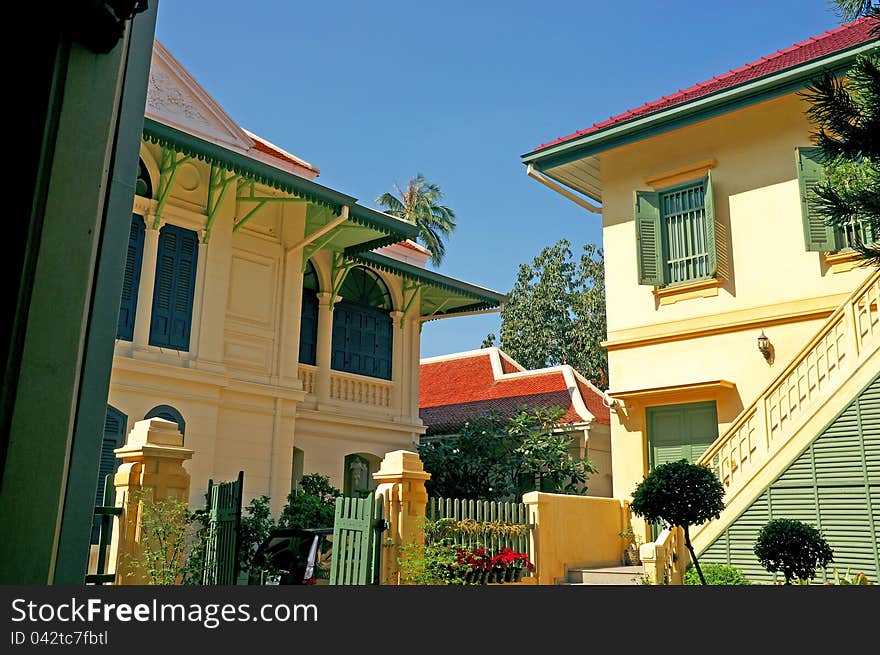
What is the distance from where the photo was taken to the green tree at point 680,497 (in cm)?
870

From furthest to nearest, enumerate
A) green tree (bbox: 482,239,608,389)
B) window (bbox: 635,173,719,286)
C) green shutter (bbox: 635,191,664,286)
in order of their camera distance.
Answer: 1. green tree (bbox: 482,239,608,389)
2. green shutter (bbox: 635,191,664,286)
3. window (bbox: 635,173,719,286)

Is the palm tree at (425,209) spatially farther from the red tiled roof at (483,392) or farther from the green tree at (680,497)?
the green tree at (680,497)

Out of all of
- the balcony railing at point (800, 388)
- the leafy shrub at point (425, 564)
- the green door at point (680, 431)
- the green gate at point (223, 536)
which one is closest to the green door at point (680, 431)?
the green door at point (680, 431)

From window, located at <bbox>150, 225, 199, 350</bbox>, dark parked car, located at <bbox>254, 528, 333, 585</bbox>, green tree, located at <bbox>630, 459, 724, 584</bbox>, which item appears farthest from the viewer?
window, located at <bbox>150, 225, 199, 350</bbox>

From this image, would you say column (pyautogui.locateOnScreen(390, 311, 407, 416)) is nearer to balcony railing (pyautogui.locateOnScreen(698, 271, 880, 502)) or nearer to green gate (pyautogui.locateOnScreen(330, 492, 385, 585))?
balcony railing (pyautogui.locateOnScreen(698, 271, 880, 502))

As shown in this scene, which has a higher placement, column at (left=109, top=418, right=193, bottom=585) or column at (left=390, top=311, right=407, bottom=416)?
column at (left=390, top=311, right=407, bottom=416)

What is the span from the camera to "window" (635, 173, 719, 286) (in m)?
13.3

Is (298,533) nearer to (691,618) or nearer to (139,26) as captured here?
(139,26)

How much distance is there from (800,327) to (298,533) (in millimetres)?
8044

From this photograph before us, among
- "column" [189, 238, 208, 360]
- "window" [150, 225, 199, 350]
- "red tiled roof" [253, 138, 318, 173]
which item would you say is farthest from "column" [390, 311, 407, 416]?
"window" [150, 225, 199, 350]

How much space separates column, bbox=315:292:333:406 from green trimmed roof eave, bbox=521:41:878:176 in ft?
15.6

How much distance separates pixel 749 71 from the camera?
14219 mm

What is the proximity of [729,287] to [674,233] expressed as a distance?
1359mm

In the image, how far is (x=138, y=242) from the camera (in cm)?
1214
